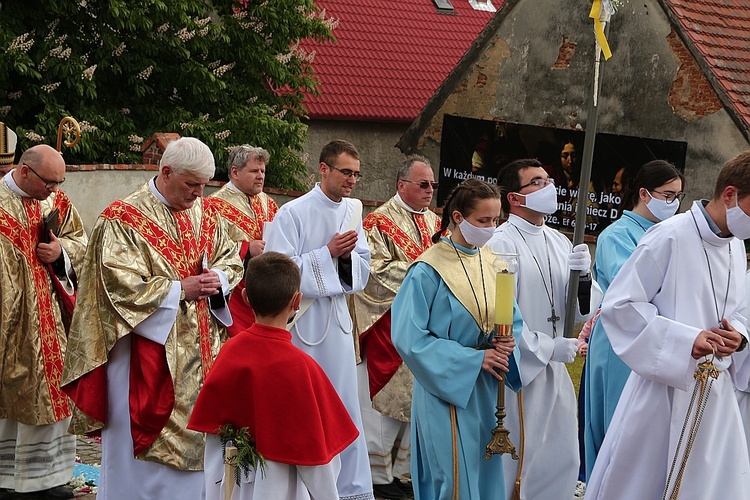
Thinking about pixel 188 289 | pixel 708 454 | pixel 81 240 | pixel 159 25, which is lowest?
pixel 708 454

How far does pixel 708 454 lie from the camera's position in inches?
218

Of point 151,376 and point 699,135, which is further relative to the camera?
point 699,135

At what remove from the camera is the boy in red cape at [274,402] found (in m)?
4.85

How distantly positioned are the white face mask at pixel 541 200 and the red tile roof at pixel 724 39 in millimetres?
10432

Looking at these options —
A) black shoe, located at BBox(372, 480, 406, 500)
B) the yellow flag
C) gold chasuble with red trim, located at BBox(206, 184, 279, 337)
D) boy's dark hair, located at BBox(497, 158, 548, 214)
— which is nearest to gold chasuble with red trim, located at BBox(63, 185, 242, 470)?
boy's dark hair, located at BBox(497, 158, 548, 214)

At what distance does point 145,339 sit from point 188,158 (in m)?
0.99

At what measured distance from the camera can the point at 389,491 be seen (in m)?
8.25

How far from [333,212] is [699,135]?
1045cm

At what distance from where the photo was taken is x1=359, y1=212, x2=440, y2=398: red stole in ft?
28.0

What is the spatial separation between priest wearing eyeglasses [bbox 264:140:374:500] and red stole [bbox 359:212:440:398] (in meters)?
0.73

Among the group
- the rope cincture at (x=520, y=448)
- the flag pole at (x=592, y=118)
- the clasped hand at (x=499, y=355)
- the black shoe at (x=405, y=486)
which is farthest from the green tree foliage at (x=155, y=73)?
the clasped hand at (x=499, y=355)

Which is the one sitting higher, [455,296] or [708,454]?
[455,296]

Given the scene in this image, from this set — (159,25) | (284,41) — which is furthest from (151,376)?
(284,41)

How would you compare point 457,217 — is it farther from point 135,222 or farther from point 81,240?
point 81,240
